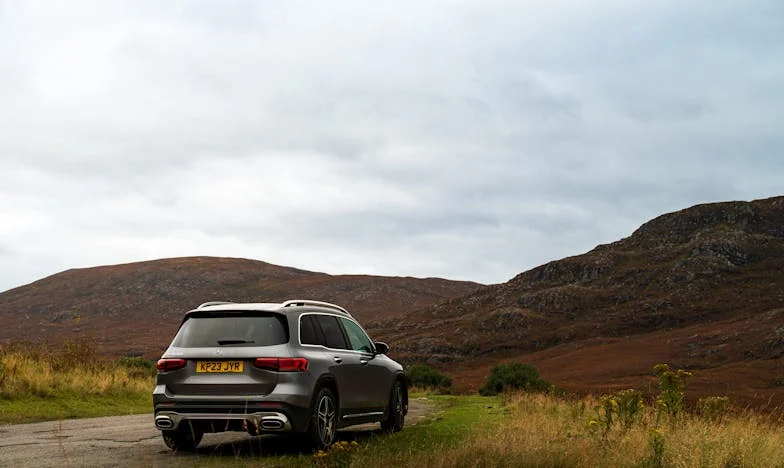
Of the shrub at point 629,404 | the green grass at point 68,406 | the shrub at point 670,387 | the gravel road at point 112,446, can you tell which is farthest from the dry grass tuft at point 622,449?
the green grass at point 68,406

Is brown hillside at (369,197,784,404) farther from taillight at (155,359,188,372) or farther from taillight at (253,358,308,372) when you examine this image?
taillight at (155,359,188,372)

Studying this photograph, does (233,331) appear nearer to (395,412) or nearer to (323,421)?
(323,421)

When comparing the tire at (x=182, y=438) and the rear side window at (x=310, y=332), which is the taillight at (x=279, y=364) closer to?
the rear side window at (x=310, y=332)

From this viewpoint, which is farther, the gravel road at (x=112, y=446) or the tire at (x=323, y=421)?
the tire at (x=323, y=421)

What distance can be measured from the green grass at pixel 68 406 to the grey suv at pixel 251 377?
654 cm

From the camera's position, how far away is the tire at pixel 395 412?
12.0 m

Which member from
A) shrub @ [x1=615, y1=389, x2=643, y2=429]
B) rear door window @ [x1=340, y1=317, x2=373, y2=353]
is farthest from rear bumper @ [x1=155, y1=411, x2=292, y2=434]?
shrub @ [x1=615, y1=389, x2=643, y2=429]

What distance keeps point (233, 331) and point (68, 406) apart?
9.35 m

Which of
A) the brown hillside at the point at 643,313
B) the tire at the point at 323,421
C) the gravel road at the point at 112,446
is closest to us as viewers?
the gravel road at the point at 112,446

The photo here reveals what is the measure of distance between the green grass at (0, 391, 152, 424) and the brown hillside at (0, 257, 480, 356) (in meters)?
83.4

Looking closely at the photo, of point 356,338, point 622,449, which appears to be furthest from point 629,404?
point 356,338

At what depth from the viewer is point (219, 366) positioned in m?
→ 9.04

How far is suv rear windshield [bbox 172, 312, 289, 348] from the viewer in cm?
922

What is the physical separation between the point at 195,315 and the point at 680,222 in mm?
104376
